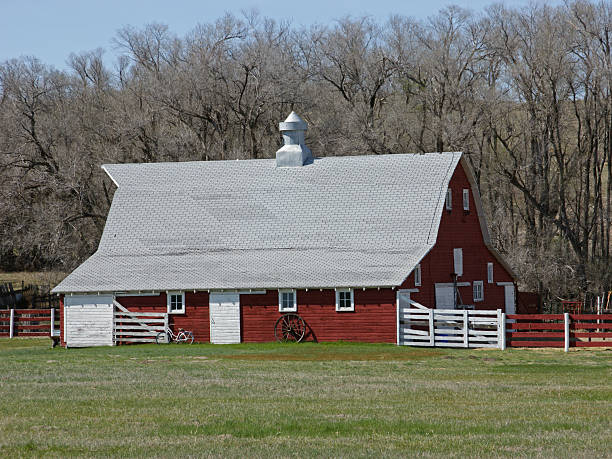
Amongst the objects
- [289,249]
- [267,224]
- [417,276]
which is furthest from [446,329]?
[267,224]

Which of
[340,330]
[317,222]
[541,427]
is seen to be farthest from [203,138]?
[541,427]

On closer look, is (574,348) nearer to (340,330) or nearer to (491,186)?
(340,330)

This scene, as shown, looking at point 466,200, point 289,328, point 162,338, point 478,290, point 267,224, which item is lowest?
point 162,338

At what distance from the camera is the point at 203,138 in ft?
207

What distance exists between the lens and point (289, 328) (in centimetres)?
3834

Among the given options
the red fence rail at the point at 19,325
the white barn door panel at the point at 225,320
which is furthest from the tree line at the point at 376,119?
the white barn door panel at the point at 225,320

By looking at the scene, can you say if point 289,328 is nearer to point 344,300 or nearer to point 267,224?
point 344,300

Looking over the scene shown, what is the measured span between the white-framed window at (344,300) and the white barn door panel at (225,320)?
12.7 ft

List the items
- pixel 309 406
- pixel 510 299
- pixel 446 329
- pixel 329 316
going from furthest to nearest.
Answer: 1. pixel 510 299
2. pixel 329 316
3. pixel 446 329
4. pixel 309 406

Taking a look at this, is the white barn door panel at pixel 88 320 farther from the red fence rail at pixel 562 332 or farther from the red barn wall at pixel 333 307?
the red fence rail at pixel 562 332

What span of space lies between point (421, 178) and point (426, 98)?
17604 millimetres

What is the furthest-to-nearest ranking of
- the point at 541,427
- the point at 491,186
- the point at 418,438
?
the point at 491,186 < the point at 541,427 < the point at 418,438

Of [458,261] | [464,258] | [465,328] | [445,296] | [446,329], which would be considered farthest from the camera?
[464,258]

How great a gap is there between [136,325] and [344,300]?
828cm
